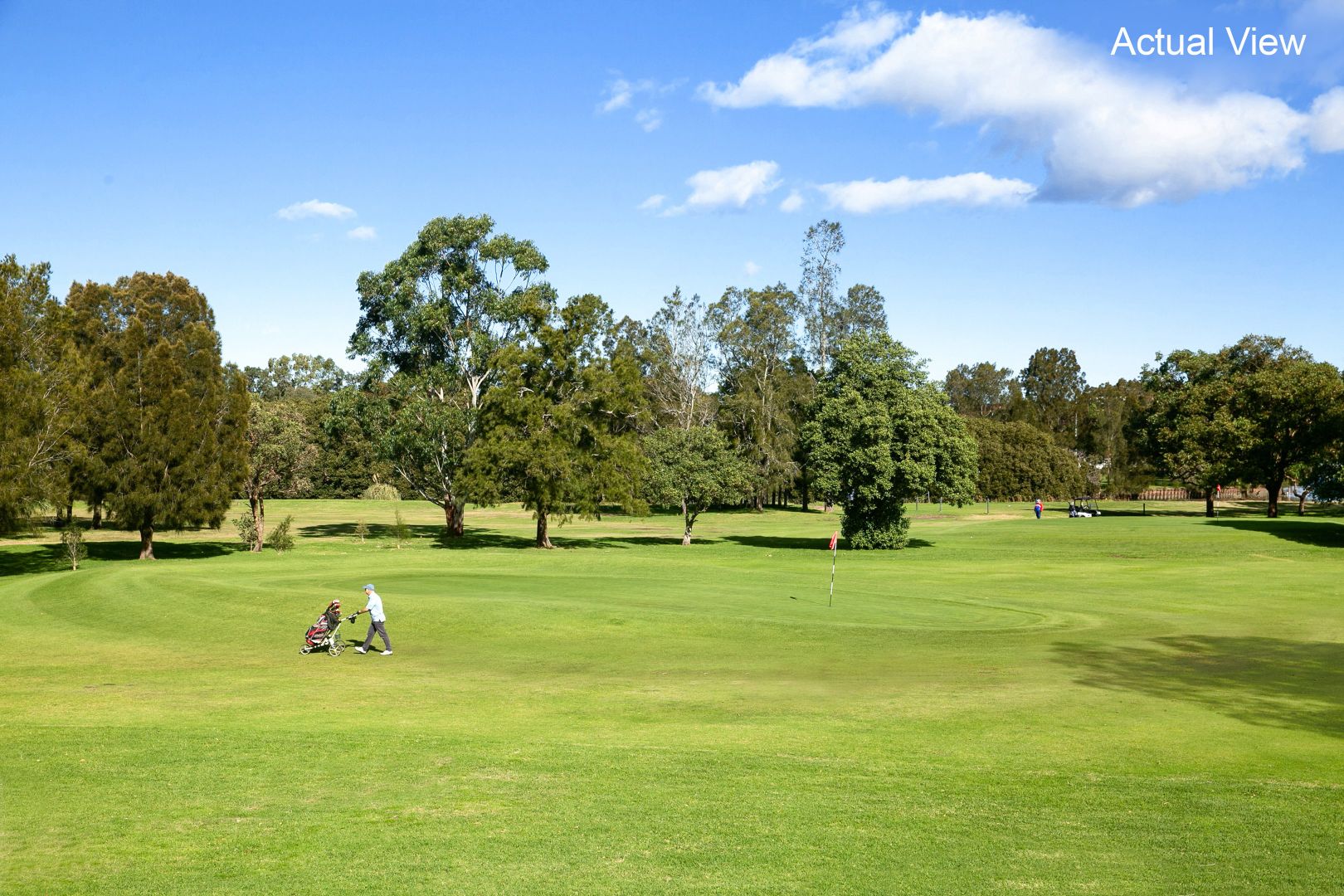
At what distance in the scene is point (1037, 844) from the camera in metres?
12.0

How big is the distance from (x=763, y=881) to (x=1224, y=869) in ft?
16.3

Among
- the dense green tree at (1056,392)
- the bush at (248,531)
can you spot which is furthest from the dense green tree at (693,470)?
the dense green tree at (1056,392)

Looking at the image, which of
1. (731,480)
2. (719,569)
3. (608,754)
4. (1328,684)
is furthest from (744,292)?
(608,754)

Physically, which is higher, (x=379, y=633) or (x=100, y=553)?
(x=379, y=633)

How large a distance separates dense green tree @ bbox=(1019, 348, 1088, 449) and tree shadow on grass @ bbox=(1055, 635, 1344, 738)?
138996 millimetres

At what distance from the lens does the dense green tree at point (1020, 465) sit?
134375mm

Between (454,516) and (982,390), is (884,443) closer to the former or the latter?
(454,516)

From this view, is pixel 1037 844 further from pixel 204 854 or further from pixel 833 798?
pixel 204 854

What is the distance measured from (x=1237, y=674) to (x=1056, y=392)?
160663mm

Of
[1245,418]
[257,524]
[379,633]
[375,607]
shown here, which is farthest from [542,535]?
[1245,418]

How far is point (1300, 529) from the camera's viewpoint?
70.4 meters

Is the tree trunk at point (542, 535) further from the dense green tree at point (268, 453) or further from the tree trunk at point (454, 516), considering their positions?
the dense green tree at point (268, 453)

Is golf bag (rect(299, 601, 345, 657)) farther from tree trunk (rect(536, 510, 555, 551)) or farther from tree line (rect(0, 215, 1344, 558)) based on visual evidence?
tree trunk (rect(536, 510, 555, 551))

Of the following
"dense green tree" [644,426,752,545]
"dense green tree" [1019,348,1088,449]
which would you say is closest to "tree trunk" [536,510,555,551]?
"dense green tree" [644,426,752,545]
